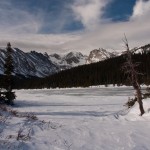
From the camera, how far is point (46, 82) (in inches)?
7869

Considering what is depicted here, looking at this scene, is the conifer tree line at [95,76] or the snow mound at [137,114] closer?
the snow mound at [137,114]

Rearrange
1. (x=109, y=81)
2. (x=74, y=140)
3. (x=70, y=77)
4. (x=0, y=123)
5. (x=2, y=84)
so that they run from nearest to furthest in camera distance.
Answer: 1. (x=74, y=140)
2. (x=0, y=123)
3. (x=2, y=84)
4. (x=109, y=81)
5. (x=70, y=77)

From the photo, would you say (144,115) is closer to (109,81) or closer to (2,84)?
(2,84)

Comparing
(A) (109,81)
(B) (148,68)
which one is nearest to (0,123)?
(A) (109,81)

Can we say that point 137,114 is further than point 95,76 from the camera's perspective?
No

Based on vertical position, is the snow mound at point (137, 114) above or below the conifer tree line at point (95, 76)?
below

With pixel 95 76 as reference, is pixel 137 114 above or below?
below

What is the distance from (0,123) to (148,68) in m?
160

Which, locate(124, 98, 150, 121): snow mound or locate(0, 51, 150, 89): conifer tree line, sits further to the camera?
locate(0, 51, 150, 89): conifer tree line

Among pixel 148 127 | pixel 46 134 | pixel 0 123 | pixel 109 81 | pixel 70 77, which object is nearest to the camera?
pixel 46 134

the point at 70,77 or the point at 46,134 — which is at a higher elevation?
the point at 70,77

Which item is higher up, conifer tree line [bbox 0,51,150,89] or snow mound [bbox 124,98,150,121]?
conifer tree line [bbox 0,51,150,89]

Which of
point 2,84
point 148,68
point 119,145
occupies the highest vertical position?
point 148,68

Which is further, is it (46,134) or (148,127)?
(148,127)
